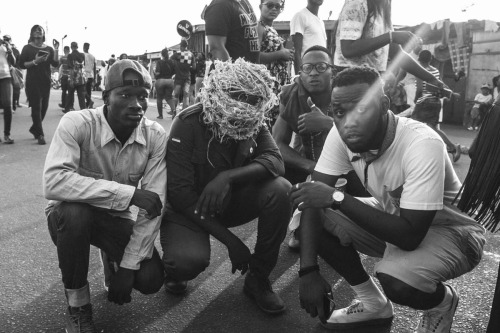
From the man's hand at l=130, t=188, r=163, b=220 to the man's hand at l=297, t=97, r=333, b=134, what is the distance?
4.10 ft

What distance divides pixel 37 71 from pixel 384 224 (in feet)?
21.4

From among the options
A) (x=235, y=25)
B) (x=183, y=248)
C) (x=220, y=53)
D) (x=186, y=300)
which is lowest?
(x=186, y=300)

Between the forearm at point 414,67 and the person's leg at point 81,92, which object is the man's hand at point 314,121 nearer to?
the forearm at point 414,67

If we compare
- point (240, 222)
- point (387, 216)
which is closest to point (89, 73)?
point (240, 222)

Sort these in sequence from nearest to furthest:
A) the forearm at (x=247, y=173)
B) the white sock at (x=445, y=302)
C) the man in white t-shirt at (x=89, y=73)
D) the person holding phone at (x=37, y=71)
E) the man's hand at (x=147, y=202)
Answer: the white sock at (x=445, y=302)
the man's hand at (x=147, y=202)
the forearm at (x=247, y=173)
the person holding phone at (x=37, y=71)
the man in white t-shirt at (x=89, y=73)

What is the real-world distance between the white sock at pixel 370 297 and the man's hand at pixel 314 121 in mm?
1103

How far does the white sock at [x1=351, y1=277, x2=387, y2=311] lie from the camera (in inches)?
90.0

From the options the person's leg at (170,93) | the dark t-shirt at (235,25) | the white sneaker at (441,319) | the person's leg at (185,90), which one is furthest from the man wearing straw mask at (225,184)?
the person's leg at (185,90)

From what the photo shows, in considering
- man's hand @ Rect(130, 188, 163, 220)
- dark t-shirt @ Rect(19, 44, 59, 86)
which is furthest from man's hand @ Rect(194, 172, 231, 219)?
dark t-shirt @ Rect(19, 44, 59, 86)

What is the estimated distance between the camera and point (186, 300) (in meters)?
2.52

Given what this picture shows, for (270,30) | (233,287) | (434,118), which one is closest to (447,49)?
(434,118)

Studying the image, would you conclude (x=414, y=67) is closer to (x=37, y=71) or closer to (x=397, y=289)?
(x=397, y=289)

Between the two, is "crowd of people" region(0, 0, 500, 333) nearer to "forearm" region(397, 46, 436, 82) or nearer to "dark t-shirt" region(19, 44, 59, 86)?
"forearm" region(397, 46, 436, 82)

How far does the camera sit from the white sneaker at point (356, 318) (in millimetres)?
2291
